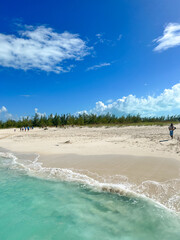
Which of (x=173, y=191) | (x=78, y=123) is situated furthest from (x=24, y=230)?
(x=78, y=123)

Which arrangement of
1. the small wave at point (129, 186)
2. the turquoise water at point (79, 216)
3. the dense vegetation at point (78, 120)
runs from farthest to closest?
the dense vegetation at point (78, 120) → the small wave at point (129, 186) → the turquoise water at point (79, 216)

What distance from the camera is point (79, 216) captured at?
199 inches

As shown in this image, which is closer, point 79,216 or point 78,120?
point 79,216

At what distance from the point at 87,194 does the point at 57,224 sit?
174cm

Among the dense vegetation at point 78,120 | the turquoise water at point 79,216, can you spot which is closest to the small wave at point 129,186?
the turquoise water at point 79,216

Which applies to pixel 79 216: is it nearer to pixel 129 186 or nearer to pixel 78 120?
pixel 129 186

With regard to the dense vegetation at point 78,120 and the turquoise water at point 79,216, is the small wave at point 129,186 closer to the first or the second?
the turquoise water at point 79,216

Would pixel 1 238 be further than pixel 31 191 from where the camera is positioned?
No

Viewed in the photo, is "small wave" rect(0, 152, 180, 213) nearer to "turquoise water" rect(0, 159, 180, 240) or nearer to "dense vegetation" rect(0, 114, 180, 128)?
"turquoise water" rect(0, 159, 180, 240)

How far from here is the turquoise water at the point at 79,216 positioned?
13.8ft

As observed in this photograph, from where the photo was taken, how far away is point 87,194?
6.21 meters

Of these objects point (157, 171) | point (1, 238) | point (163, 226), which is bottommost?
point (1, 238)

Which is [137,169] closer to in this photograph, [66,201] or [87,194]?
[87,194]

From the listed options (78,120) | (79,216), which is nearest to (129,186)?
(79,216)
